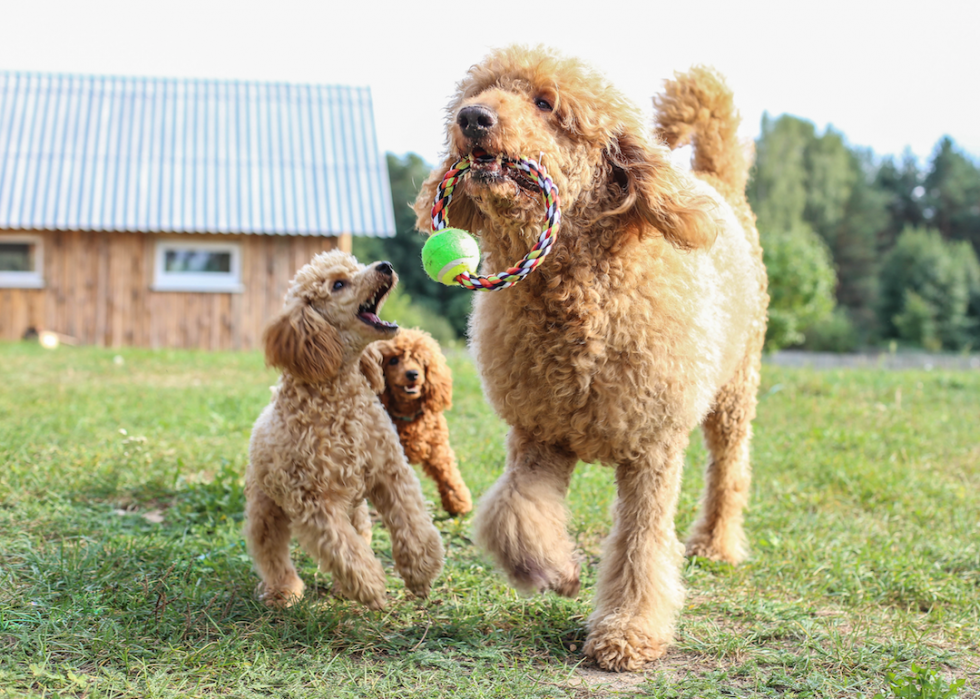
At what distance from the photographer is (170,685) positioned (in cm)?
256

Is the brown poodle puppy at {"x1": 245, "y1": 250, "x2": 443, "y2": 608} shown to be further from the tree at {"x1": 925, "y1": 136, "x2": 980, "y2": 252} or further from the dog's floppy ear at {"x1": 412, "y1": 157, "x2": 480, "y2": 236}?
the tree at {"x1": 925, "y1": 136, "x2": 980, "y2": 252}

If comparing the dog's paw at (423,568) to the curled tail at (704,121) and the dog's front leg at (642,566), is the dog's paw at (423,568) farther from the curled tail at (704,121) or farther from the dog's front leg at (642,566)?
the curled tail at (704,121)

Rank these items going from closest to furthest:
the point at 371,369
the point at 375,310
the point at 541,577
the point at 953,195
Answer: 1. the point at 541,577
2. the point at 375,310
3. the point at 371,369
4. the point at 953,195

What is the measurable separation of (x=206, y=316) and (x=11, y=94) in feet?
22.1

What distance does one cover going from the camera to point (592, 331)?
2934 millimetres

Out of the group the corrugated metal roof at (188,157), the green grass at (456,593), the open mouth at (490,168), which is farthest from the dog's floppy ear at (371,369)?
the corrugated metal roof at (188,157)

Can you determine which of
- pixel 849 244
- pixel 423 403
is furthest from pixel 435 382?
pixel 849 244

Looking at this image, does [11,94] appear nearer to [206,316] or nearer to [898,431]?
[206,316]

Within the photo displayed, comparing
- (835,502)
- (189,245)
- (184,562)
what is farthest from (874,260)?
Result: (184,562)

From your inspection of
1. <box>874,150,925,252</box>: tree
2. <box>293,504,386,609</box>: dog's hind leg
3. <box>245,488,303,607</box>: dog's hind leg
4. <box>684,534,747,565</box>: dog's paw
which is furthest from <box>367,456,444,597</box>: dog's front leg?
<box>874,150,925,252</box>: tree

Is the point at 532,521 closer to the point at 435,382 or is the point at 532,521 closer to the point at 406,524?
the point at 406,524

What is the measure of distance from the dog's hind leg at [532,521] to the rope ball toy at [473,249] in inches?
31.2

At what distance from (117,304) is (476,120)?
13.9 m

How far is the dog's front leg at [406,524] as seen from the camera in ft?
10.6
